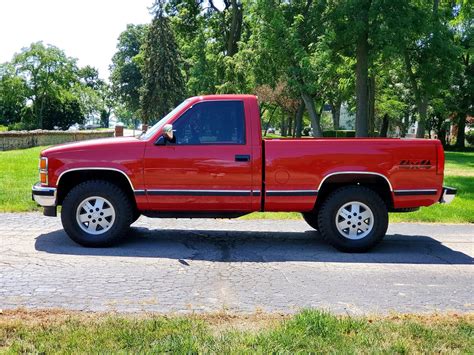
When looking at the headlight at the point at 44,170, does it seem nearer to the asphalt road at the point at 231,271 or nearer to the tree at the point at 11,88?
the asphalt road at the point at 231,271

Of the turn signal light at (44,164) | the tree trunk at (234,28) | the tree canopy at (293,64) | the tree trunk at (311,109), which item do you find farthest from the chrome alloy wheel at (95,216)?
the tree trunk at (234,28)

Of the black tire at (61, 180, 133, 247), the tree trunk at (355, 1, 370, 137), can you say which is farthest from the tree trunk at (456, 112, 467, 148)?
the black tire at (61, 180, 133, 247)

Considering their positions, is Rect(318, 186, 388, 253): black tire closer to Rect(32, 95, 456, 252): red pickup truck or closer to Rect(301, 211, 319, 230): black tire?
Rect(32, 95, 456, 252): red pickup truck

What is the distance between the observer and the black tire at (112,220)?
6613mm

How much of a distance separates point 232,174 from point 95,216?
6.31ft

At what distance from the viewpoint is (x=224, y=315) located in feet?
13.7

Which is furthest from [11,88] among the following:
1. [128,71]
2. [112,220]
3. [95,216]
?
[112,220]

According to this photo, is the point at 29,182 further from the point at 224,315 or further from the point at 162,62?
the point at 162,62

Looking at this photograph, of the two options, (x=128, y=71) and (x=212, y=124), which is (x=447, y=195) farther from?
Answer: (x=128, y=71)

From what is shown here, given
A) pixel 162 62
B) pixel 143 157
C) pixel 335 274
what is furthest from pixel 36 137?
pixel 335 274

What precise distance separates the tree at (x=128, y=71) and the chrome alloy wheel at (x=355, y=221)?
60366 mm

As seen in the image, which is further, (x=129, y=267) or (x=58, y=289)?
(x=129, y=267)

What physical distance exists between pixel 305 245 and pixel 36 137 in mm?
28733

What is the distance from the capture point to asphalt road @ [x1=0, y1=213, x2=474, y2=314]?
182 inches
